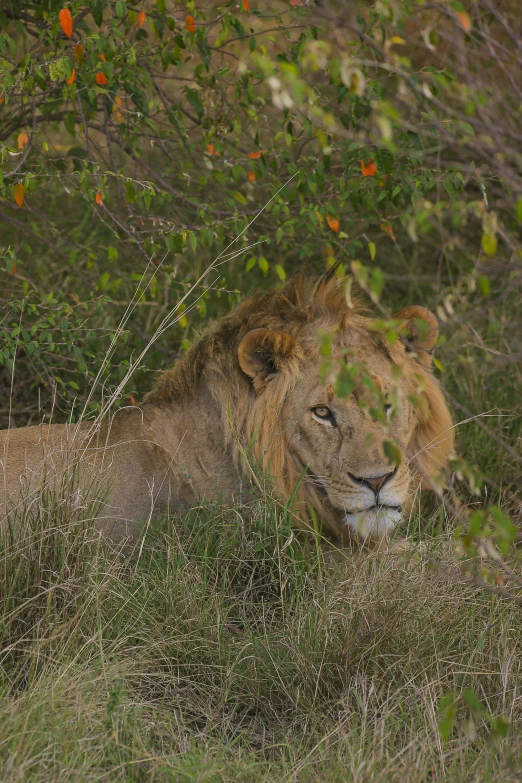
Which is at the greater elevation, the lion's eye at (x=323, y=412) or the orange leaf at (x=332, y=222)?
the orange leaf at (x=332, y=222)

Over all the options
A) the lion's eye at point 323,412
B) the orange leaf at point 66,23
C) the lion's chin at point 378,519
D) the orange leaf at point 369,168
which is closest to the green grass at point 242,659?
the lion's chin at point 378,519

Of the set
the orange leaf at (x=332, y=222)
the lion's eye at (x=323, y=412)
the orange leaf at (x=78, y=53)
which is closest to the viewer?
the lion's eye at (x=323, y=412)

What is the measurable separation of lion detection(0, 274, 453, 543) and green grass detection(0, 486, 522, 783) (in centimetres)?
18

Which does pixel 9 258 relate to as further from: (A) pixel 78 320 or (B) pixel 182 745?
(B) pixel 182 745

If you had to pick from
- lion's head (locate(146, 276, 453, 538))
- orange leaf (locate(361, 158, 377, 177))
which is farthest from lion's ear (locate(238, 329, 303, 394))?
orange leaf (locate(361, 158, 377, 177))

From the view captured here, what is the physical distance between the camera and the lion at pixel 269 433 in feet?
12.7

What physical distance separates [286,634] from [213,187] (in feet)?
11.5

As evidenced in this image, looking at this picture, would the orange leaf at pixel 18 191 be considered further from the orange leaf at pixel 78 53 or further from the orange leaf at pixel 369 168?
the orange leaf at pixel 369 168

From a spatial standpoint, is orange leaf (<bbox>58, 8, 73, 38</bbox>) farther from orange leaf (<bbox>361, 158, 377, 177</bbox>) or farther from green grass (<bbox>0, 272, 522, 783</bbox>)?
green grass (<bbox>0, 272, 522, 783</bbox>)

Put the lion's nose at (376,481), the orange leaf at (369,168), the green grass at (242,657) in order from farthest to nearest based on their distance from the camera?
1. the orange leaf at (369,168)
2. the lion's nose at (376,481)
3. the green grass at (242,657)

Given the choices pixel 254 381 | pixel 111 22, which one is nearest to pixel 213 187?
pixel 111 22

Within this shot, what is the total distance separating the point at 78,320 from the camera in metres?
4.44

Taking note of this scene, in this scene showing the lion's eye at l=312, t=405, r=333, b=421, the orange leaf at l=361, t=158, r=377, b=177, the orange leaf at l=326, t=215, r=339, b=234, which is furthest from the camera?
the orange leaf at l=326, t=215, r=339, b=234

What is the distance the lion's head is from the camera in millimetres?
3848
